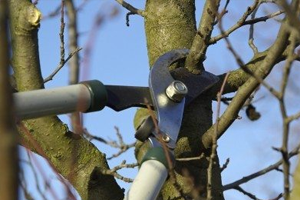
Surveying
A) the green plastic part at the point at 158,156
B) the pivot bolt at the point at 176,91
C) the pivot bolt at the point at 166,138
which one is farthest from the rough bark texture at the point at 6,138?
the pivot bolt at the point at 176,91

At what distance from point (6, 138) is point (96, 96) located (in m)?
1.28

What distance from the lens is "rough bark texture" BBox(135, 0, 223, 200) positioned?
75.4 inches

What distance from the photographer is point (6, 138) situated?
359mm

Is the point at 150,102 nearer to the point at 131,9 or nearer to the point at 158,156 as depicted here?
the point at 158,156

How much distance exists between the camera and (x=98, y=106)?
5.39 feet

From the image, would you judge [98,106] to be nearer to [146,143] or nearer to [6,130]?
[146,143]

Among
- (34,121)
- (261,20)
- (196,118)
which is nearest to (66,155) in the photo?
(34,121)

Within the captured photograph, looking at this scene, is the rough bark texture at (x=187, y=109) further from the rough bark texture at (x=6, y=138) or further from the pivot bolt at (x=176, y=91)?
the rough bark texture at (x=6, y=138)

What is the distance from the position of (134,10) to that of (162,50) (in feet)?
1.07

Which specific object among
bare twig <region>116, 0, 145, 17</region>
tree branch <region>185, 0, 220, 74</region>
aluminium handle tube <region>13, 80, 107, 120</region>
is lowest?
aluminium handle tube <region>13, 80, 107, 120</region>

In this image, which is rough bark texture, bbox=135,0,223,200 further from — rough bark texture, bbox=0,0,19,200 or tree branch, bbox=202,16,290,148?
rough bark texture, bbox=0,0,19,200

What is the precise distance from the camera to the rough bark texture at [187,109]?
192cm

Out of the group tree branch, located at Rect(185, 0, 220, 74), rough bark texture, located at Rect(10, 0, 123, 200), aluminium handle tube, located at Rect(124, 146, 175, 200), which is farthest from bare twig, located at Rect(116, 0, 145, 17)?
aluminium handle tube, located at Rect(124, 146, 175, 200)

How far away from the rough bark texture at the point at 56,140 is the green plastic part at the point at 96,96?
0.28 metres
